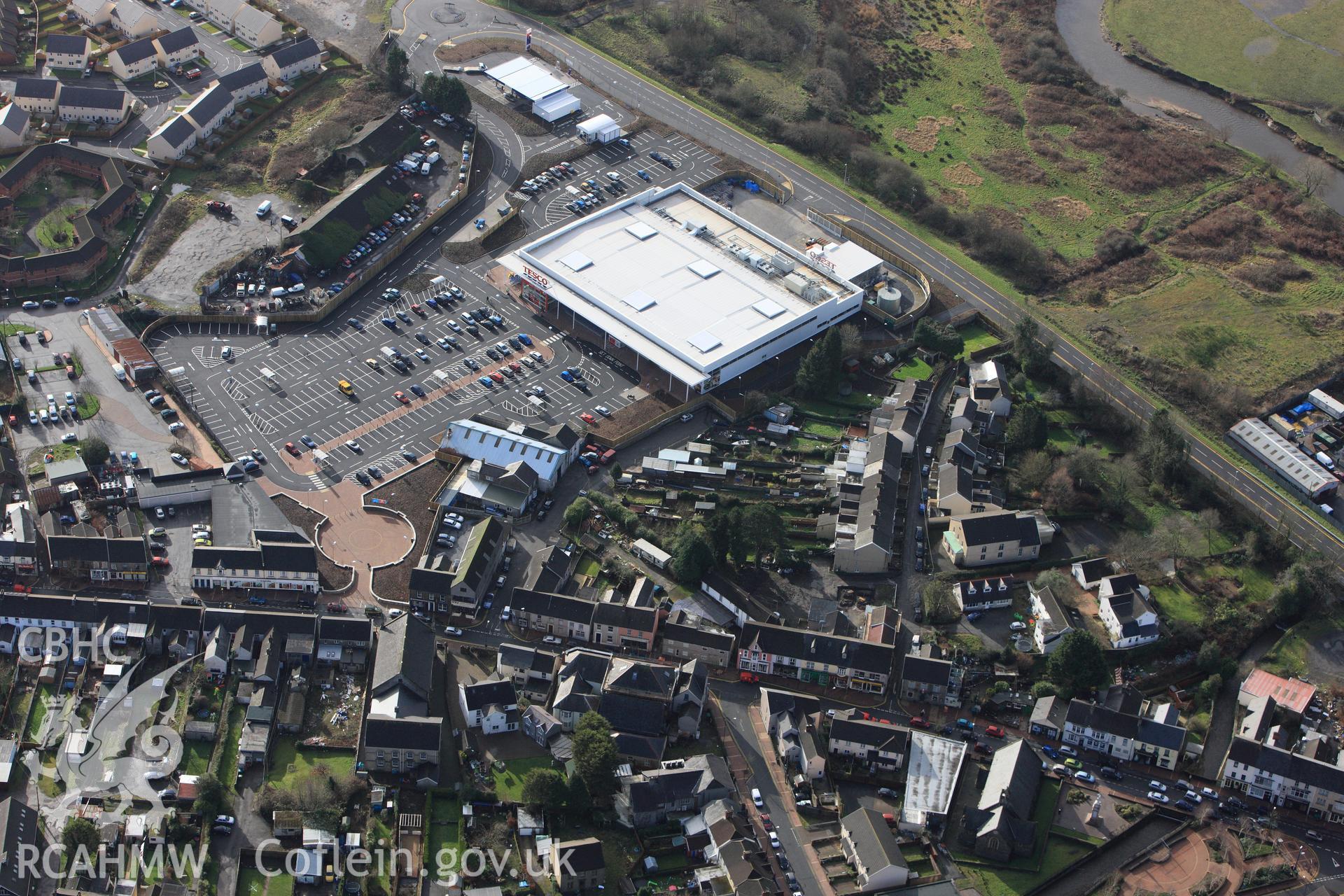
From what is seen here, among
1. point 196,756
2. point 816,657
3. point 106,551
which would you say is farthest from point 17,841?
point 816,657

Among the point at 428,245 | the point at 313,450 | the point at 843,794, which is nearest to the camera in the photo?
the point at 843,794

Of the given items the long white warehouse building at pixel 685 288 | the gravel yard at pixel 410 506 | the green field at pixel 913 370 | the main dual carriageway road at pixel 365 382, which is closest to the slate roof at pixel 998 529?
the green field at pixel 913 370

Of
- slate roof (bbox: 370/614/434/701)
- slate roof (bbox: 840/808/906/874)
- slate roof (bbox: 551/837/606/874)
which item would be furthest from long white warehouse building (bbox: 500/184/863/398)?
slate roof (bbox: 551/837/606/874)

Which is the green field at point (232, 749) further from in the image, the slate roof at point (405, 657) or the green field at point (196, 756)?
the slate roof at point (405, 657)

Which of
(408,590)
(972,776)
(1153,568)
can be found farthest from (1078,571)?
(408,590)

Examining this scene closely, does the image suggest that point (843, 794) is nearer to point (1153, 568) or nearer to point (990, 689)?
point (990, 689)

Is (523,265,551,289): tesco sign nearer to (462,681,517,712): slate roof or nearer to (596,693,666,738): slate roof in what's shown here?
(462,681,517,712): slate roof
